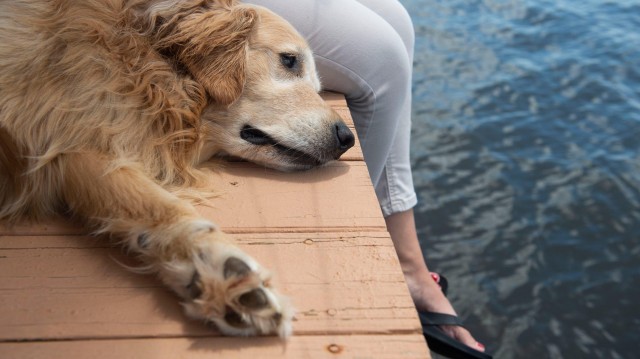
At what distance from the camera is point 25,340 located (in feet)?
4.64

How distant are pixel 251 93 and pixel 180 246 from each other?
0.74 m

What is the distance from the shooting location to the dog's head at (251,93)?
6.76ft

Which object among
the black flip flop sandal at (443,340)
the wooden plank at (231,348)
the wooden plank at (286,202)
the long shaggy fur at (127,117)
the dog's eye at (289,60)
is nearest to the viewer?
the wooden plank at (231,348)

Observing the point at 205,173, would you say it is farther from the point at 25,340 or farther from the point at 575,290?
the point at 575,290

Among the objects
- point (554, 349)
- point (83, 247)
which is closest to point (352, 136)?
point (83, 247)

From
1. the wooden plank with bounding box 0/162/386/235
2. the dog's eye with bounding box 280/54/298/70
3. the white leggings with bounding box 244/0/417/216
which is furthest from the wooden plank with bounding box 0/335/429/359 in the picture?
the white leggings with bounding box 244/0/417/216

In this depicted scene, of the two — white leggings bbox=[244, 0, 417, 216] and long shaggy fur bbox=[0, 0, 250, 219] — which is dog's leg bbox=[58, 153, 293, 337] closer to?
long shaggy fur bbox=[0, 0, 250, 219]

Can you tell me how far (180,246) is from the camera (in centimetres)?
160

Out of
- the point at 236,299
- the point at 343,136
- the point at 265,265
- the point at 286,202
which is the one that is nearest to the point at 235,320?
the point at 236,299

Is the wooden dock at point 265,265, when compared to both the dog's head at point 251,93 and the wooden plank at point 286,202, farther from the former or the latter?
the dog's head at point 251,93

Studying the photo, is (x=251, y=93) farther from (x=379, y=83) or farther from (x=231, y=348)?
(x=231, y=348)

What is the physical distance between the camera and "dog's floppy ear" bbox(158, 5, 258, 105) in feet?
6.68

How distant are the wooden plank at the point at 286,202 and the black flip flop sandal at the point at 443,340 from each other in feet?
3.21

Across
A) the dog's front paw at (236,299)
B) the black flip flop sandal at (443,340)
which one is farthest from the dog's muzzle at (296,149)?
the black flip flop sandal at (443,340)
